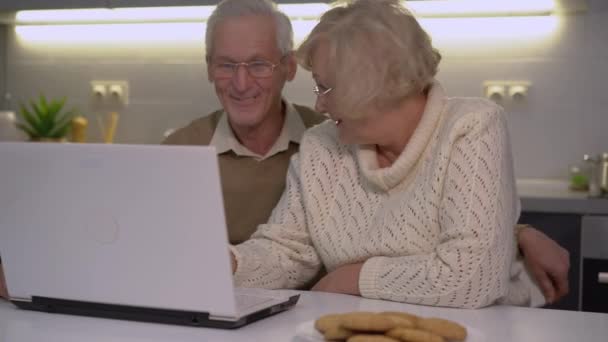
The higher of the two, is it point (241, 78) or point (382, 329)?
point (241, 78)

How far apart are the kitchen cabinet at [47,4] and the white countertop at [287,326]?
2.10 metres

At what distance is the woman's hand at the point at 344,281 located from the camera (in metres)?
1.68

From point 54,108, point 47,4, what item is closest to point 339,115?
point 47,4

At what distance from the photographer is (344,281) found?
1695mm

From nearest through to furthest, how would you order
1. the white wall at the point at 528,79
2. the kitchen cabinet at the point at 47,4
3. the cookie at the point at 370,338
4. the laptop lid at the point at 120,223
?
the cookie at the point at 370,338 → the laptop lid at the point at 120,223 → the white wall at the point at 528,79 → the kitchen cabinet at the point at 47,4

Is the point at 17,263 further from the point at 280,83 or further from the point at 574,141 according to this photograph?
the point at 574,141

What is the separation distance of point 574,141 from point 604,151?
10cm

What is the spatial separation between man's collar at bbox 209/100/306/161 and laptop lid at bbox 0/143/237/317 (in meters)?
0.88

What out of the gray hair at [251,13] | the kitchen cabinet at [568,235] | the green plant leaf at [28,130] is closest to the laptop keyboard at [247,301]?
Answer: the gray hair at [251,13]

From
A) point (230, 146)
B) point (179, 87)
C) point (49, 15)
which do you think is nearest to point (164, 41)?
point (179, 87)

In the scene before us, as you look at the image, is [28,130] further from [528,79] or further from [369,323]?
[369,323]

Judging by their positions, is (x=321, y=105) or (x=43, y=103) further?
(x=43, y=103)

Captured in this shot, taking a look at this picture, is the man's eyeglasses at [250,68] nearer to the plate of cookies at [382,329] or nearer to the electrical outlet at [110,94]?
the plate of cookies at [382,329]

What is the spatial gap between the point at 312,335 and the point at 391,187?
2.08 feet
